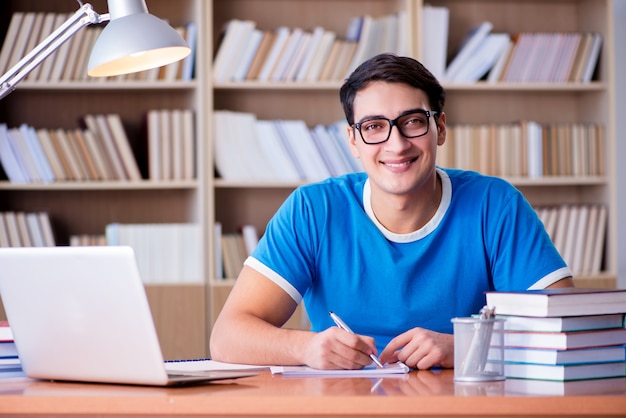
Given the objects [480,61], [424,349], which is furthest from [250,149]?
[424,349]

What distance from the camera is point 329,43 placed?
145 inches

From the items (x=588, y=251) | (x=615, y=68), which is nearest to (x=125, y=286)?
(x=588, y=251)

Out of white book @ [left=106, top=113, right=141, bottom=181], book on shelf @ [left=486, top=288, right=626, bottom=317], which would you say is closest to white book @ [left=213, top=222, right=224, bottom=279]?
white book @ [left=106, top=113, right=141, bottom=181]

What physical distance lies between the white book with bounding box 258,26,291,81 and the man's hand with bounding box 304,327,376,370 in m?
2.27

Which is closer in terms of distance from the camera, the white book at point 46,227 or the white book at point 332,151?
the white book at point 46,227

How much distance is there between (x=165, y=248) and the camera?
3.56 meters

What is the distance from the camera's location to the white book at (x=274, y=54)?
366cm

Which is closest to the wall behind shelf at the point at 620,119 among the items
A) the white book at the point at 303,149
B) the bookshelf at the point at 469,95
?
the bookshelf at the point at 469,95

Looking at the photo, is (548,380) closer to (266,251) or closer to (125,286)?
(125,286)

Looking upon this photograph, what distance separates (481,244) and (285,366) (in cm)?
59

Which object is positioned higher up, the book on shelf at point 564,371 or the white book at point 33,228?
the white book at point 33,228

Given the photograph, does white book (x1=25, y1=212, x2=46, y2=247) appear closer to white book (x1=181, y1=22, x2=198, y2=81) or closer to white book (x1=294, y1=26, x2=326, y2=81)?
white book (x1=181, y1=22, x2=198, y2=81)

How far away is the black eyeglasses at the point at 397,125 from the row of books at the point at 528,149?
1822mm

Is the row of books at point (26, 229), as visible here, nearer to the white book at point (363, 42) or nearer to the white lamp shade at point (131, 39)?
the white book at point (363, 42)
